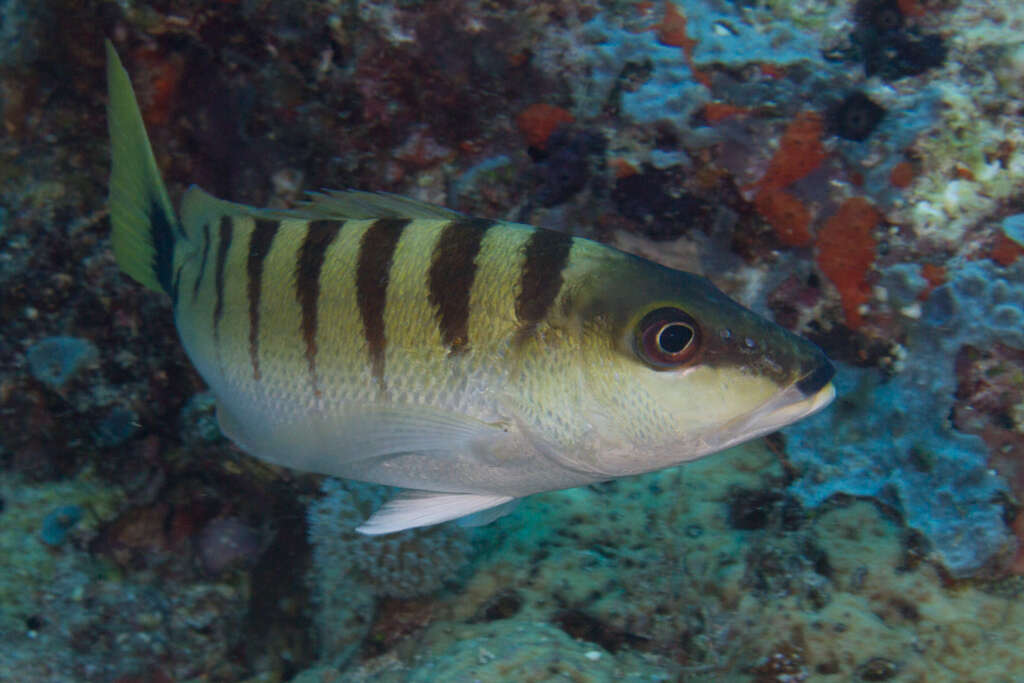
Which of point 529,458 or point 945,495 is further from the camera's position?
point 945,495

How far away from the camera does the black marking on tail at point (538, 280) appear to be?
185 centimetres

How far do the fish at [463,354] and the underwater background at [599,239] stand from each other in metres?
1.26

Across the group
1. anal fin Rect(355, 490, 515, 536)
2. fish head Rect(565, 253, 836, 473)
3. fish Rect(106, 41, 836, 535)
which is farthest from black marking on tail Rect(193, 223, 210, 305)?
fish head Rect(565, 253, 836, 473)

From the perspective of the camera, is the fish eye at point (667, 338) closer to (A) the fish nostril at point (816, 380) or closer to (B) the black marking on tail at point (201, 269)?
(A) the fish nostril at point (816, 380)

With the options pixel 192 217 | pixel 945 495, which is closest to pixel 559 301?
pixel 192 217

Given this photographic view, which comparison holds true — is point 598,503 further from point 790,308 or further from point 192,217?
point 192,217

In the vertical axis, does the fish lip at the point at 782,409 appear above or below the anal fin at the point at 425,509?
above

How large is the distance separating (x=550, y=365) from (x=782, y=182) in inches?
101

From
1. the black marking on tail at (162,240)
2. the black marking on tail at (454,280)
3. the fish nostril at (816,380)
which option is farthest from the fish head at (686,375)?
the black marking on tail at (162,240)

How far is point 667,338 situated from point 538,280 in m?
0.40

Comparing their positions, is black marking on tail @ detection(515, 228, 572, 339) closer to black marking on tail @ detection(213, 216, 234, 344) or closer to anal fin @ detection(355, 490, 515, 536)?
anal fin @ detection(355, 490, 515, 536)

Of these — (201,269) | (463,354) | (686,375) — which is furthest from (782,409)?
(201,269)

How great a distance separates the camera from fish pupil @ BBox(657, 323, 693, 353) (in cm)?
171

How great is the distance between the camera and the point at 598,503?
359 centimetres
